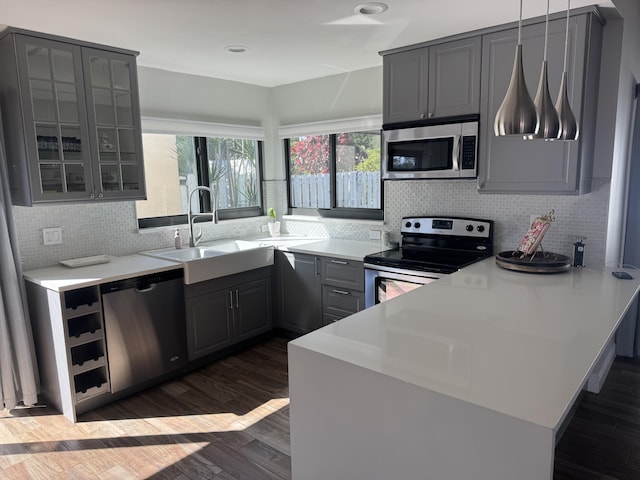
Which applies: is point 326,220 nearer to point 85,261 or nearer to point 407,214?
point 407,214

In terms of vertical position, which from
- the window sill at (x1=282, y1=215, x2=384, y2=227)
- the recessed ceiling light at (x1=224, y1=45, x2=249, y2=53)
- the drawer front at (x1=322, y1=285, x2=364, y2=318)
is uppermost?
the recessed ceiling light at (x1=224, y1=45, x2=249, y2=53)

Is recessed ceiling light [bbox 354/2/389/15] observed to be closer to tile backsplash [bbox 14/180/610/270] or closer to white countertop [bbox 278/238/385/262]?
tile backsplash [bbox 14/180/610/270]

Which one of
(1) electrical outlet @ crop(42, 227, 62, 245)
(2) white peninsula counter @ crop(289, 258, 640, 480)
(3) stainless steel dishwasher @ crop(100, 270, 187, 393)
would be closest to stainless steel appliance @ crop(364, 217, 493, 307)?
(2) white peninsula counter @ crop(289, 258, 640, 480)

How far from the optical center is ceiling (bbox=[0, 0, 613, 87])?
7.55ft

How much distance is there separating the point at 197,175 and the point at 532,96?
2801mm

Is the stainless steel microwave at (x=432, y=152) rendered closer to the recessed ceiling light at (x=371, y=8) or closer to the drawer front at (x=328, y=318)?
the recessed ceiling light at (x=371, y=8)

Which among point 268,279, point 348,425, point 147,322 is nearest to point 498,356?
point 348,425

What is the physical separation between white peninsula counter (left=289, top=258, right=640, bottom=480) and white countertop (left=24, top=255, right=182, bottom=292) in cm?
170

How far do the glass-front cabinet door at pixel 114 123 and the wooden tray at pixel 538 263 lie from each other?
8.38ft

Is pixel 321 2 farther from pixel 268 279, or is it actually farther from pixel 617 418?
pixel 617 418

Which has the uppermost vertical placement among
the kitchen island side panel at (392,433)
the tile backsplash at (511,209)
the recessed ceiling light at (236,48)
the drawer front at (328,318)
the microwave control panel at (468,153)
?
the recessed ceiling light at (236,48)

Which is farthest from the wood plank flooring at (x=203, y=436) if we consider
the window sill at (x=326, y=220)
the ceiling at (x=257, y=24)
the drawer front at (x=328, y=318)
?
the ceiling at (x=257, y=24)

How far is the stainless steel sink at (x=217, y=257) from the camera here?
3248mm

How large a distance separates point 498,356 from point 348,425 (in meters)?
0.54
